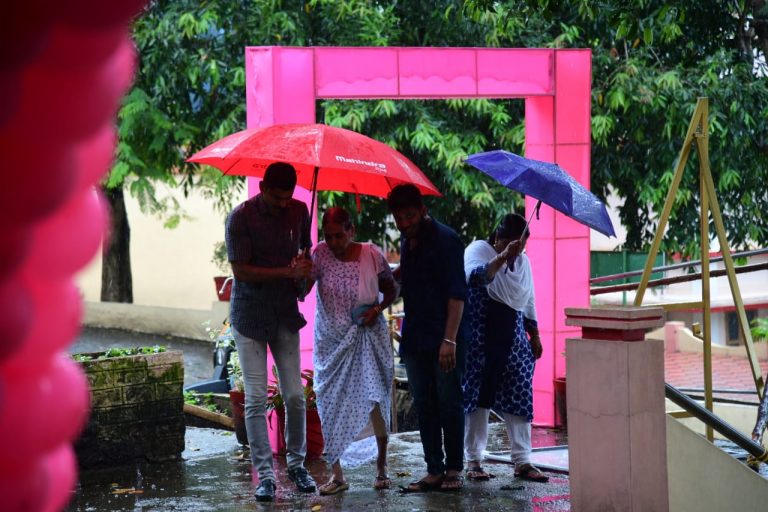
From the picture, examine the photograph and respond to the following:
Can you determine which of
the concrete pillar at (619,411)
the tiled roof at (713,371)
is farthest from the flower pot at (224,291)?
the concrete pillar at (619,411)

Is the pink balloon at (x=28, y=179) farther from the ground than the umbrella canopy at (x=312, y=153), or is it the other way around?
the umbrella canopy at (x=312, y=153)

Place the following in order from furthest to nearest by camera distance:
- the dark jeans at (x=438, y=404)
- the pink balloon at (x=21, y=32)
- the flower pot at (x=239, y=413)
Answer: the flower pot at (x=239, y=413) < the dark jeans at (x=438, y=404) < the pink balloon at (x=21, y=32)

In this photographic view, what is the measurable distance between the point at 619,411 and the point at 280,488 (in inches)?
102

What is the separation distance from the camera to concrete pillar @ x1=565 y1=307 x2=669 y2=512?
16.5 feet

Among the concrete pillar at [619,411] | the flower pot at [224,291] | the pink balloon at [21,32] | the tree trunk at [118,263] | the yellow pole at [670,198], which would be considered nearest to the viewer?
the pink balloon at [21,32]

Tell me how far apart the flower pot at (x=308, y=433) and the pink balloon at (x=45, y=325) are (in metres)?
6.40

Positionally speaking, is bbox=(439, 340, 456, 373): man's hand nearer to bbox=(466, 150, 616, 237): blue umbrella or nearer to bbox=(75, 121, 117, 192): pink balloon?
bbox=(466, 150, 616, 237): blue umbrella

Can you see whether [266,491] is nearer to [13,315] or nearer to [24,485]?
[24,485]

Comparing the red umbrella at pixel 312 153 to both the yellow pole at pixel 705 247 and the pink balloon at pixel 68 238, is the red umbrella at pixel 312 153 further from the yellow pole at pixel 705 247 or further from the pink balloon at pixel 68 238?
the pink balloon at pixel 68 238

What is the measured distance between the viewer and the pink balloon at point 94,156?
126 cm

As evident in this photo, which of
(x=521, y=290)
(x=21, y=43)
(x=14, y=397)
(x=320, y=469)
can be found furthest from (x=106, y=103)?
(x=320, y=469)

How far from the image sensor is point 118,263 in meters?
21.2

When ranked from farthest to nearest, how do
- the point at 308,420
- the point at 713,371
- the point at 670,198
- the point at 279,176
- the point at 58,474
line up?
1. the point at 713,371
2. the point at 308,420
3. the point at 279,176
4. the point at 670,198
5. the point at 58,474

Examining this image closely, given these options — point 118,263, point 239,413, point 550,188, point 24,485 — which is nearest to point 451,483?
point 550,188
